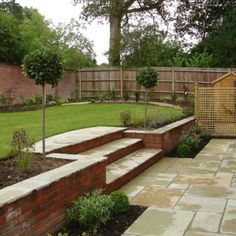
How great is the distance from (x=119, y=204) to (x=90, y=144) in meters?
2.76

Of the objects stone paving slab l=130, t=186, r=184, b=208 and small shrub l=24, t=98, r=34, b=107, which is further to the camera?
small shrub l=24, t=98, r=34, b=107

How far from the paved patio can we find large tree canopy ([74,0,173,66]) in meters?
14.8

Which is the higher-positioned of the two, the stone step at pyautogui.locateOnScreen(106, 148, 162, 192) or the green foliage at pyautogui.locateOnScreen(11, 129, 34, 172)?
the green foliage at pyautogui.locateOnScreen(11, 129, 34, 172)

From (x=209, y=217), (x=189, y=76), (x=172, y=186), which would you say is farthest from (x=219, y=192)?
(x=189, y=76)

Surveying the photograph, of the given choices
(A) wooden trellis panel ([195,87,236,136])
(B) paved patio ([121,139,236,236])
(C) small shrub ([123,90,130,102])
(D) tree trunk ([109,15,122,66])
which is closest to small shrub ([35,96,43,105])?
(C) small shrub ([123,90,130,102])

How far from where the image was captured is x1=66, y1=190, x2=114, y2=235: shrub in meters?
4.69

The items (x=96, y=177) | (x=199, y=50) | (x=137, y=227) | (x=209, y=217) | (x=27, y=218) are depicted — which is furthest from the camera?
(x=199, y=50)

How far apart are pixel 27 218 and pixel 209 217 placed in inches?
91.0

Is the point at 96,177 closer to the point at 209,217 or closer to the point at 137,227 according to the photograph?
the point at 137,227

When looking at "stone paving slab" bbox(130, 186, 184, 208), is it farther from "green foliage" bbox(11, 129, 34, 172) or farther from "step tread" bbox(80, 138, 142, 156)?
"green foliage" bbox(11, 129, 34, 172)

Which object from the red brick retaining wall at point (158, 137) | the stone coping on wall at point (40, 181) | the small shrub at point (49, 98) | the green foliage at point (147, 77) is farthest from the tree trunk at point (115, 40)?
the stone coping on wall at point (40, 181)

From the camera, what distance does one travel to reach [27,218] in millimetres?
3996

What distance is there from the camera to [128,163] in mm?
7680

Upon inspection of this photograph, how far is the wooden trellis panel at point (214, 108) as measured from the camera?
1309 cm
